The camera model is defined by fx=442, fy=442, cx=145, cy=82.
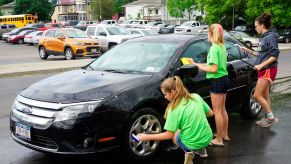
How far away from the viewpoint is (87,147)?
4.73m

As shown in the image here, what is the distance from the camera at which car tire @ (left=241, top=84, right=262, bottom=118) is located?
7.24 metres

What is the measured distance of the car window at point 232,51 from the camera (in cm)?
691

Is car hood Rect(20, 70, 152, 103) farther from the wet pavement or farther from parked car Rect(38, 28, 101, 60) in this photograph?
parked car Rect(38, 28, 101, 60)

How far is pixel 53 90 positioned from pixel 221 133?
2308 millimetres

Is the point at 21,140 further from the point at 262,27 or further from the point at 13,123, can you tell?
the point at 262,27

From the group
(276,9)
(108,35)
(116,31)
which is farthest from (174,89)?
(276,9)

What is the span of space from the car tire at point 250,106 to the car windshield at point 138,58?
73.9 inches

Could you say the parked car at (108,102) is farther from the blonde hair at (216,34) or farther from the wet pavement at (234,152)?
the blonde hair at (216,34)

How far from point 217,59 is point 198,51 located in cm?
73

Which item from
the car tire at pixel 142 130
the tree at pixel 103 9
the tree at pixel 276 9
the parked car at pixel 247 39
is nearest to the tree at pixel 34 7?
the tree at pixel 103 9

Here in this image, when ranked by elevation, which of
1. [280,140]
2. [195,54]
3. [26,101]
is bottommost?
[280,140]

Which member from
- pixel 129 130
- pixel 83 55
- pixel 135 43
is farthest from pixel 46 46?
pixel 129 130

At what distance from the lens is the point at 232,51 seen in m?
7.03

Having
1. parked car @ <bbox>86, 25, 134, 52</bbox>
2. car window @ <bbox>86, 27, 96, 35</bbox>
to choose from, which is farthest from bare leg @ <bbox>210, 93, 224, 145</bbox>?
car window @ <bbox>86, 27, 96, 35</bbox>
